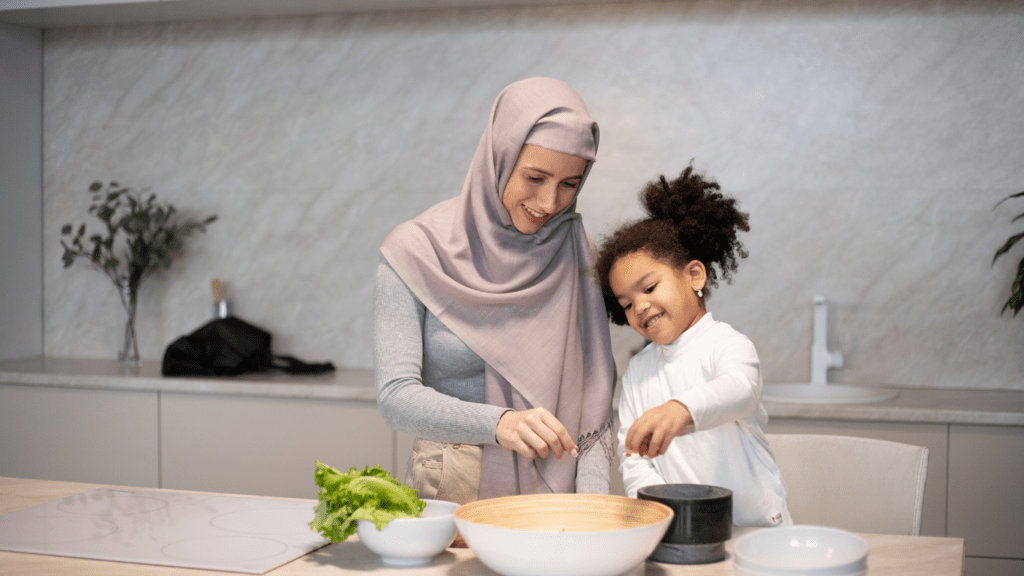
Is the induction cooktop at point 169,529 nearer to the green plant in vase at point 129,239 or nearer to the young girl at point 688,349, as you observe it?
the young girl at point 688,349

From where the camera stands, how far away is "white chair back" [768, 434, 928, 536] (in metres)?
1.54

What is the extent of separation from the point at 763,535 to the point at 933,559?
0.28 metres

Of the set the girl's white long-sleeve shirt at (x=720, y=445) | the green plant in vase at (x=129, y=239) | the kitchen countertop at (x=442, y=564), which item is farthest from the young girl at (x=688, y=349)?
the green plant in vase at (x=129, y=239)

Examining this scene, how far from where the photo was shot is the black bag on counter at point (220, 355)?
2740 millimetres

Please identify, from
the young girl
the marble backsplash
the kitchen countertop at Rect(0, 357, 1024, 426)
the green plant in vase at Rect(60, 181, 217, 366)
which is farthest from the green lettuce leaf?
the green plant in vase at Rect(60, 181, 217, 366)

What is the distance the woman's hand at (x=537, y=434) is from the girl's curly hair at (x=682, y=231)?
0.41 meters

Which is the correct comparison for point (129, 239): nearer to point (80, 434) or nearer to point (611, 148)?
point (80, 434)

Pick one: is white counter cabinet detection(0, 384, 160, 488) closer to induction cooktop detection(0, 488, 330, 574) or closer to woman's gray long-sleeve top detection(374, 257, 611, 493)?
induction cooktop detection(0, 488, 330, 574)

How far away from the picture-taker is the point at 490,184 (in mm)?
1511

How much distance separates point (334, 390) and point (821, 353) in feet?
4.89

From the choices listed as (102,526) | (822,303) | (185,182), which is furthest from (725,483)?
(185,182)

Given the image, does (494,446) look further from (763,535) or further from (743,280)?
(743,280)

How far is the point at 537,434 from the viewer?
1.14 meters

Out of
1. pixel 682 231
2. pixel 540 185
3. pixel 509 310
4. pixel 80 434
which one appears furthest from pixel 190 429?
pixel 682 231
